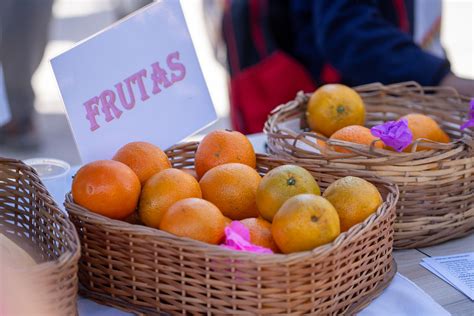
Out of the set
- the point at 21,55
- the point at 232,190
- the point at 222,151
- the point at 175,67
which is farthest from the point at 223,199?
the point at 21,55

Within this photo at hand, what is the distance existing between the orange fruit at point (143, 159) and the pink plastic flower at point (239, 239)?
202mm

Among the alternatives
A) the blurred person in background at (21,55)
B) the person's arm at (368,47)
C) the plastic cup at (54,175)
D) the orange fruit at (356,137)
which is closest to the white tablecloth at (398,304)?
the orange fruit at (356,137)

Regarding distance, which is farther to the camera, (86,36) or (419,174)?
(86,36)

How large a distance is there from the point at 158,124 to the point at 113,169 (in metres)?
0.28

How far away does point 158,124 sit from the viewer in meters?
1.20

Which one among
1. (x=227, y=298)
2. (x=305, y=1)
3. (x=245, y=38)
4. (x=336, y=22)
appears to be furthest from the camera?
(x=245, y=38)

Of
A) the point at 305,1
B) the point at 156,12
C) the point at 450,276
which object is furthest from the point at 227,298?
the point at 305,1

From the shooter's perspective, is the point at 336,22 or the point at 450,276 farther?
the point at 336,22

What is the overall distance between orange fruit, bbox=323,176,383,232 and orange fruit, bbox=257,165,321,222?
0.13ft

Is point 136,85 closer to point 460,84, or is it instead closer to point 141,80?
point 141,80

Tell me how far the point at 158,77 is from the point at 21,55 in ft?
7.55

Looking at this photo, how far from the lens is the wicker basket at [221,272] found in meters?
0.79

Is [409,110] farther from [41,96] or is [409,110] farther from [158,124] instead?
[41,96]

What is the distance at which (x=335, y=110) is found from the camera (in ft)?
4.19
